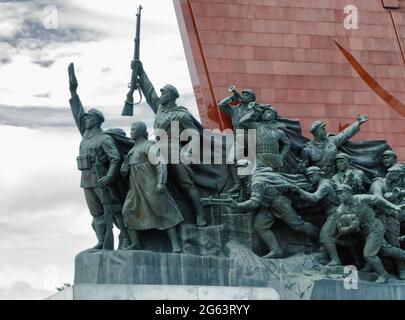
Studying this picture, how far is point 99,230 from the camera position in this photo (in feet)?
54.0

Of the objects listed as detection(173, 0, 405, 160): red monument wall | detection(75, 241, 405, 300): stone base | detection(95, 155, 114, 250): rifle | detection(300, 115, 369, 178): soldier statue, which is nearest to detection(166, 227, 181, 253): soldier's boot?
detection(75, 241, 405, 300): stone base

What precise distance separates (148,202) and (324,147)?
2.89 m

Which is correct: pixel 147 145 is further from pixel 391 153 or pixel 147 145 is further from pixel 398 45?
pixel 398 45

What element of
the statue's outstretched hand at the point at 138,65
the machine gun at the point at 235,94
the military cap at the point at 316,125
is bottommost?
the military cap at the point at 316,125

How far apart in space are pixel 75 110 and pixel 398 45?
19.0ft

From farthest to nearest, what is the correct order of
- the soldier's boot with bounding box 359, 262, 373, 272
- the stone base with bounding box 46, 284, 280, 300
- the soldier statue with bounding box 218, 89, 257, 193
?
the soldier statue with bounding box 218, 89, 257, 193
the soldier's boot with bounding box 359, 262, 373, 272
the stone base with bounding box 46, 284, 280, 300

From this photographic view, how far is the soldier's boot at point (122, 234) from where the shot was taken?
16.3m

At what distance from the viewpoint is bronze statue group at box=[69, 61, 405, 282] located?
52.9ft

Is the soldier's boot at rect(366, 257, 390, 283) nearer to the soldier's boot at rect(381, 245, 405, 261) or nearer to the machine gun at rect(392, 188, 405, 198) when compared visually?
the soldier's boot at rect(381, 245, 405, 261)

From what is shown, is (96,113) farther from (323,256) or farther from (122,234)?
(323,256)

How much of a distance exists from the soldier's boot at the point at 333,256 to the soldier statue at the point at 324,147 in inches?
44.7

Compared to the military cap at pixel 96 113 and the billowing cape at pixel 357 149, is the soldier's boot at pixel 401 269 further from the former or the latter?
the military cap at pixel 96 113

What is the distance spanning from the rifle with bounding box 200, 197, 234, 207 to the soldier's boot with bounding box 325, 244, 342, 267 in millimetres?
1539

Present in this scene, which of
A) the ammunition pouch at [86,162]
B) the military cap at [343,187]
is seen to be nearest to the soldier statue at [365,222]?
the military cap at [343,187]
